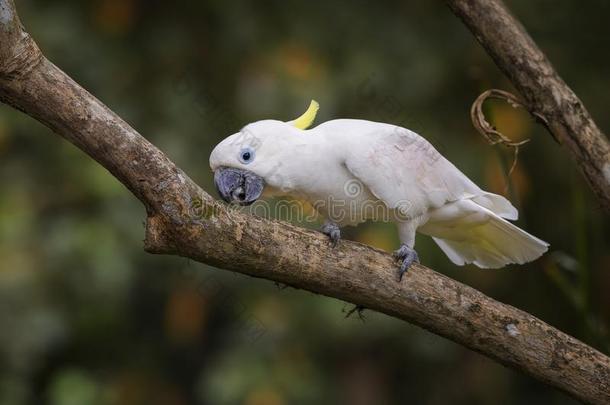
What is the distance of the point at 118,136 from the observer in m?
1.67

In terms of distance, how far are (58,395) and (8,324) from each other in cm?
37

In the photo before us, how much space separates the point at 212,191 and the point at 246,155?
1628 mm

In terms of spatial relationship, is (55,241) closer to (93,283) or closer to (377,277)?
(93,283)

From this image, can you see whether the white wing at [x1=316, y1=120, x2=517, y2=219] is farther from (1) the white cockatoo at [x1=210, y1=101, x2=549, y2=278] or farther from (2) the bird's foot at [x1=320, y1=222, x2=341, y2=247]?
(2) the bird's foot at [x1=320, y1=222, x2=341, y2=247]

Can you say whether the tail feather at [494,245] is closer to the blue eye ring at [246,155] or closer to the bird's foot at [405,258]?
the bird's foot at [405,258]

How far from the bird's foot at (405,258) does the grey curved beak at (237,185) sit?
381mm

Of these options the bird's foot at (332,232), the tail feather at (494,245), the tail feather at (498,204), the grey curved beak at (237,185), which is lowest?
the tail feather at (494,245)

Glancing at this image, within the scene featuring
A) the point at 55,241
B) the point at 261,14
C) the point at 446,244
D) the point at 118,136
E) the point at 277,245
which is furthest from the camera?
the point at 261,14

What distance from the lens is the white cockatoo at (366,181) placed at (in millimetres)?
1951

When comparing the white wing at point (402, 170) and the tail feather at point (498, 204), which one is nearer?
the white wing at point (402, 170)

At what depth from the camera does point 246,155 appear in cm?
193

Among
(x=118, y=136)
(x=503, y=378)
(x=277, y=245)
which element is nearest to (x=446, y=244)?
(x=277, y=245)

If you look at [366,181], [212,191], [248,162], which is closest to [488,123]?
[366,181]

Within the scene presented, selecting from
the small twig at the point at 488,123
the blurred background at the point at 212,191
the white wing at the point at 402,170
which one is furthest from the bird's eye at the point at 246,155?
the blurred background at the point at 212,191
